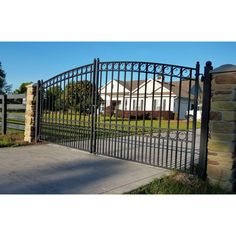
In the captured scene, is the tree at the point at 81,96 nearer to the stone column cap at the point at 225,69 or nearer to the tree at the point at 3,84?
the stone column cap at the point at 225,69

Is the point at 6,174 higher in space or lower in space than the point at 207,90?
lower

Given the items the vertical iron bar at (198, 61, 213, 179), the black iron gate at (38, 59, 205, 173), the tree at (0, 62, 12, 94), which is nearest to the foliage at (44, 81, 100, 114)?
the black iron gate at (38, 59, 205, 173)

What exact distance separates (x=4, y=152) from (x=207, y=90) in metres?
5.07

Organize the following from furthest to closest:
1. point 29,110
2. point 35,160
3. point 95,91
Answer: point 29,110 → point 95,91 → point 35,160

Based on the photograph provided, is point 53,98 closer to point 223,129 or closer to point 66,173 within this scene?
point 66,173

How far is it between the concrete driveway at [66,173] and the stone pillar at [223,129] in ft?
3.82

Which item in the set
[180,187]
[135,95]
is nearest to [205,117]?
[180,187]

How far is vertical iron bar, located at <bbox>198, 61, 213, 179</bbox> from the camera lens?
175 inches

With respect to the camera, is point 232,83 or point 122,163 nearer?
point 232,83

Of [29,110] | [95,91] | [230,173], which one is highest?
[95,91]

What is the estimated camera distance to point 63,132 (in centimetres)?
778

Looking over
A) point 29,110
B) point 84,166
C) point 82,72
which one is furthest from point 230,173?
point 29,110

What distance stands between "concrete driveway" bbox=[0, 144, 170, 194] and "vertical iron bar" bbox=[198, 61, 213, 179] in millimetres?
819

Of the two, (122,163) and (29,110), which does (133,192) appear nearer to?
(122,163)
